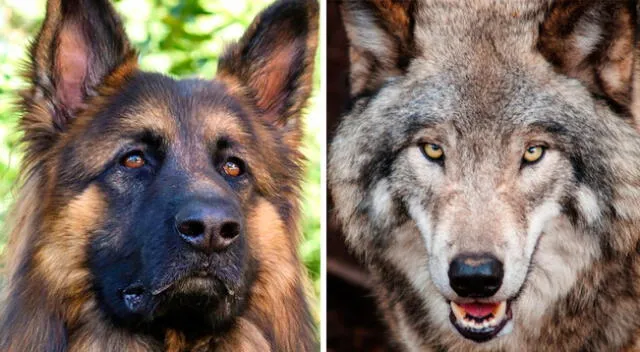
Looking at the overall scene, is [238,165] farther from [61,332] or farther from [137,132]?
[61,332]

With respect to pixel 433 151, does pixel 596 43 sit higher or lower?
higher

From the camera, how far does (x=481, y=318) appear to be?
221 centimetres

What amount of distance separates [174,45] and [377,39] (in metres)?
0.54

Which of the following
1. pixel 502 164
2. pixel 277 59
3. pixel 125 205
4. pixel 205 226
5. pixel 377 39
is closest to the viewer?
pixel 205 226

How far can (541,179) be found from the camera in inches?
82.3

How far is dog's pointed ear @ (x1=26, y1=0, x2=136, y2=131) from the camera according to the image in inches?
77.6

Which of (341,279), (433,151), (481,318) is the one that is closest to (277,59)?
(433,151)

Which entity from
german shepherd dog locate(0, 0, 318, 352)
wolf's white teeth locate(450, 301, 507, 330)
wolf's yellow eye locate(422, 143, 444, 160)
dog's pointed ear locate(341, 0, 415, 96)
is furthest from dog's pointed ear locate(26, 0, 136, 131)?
wolf's white teeth locate(450, 301, 507, 330)

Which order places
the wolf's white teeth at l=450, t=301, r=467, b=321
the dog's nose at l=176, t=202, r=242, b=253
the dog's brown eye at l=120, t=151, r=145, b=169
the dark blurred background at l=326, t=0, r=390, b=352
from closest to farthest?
the dog's nose at l=176, t=202, r=242, b=253, the dog's brown eye at l=120, t=151, r=145, b=169, the wolf's white teeth at l=450, t=301, r=467, b=321, the dark blurred background at l=326, t=0, r=390, b=352

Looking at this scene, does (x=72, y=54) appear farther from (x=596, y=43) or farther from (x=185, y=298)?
(x=596, y=43)

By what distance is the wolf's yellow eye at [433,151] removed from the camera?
2.19 metres

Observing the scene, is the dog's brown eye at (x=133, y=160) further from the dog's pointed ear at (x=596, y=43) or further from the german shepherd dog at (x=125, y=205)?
the dog's pointed ear at (x=596, y=43)

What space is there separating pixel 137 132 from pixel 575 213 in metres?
1.04

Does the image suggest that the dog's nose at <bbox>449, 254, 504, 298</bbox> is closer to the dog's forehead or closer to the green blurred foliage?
the green blurred foliage
